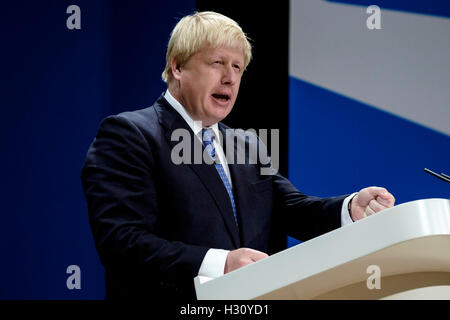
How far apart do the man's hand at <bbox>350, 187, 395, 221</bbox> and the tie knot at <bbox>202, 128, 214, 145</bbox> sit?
44 cm

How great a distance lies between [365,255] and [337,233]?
53 millimetres

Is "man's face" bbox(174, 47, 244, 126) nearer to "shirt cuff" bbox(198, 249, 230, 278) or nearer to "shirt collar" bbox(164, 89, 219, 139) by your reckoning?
"shirt collar" bbox(164, 89, 219, 139)

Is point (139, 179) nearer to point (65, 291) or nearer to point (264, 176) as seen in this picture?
point (264, 176)

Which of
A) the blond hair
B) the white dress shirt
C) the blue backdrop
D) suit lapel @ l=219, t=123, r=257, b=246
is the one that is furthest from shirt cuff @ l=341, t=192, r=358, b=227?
the blue backdrop

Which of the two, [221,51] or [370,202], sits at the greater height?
[221,51]

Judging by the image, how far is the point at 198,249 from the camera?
1205 mm

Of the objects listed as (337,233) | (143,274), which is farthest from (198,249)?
(337,233)

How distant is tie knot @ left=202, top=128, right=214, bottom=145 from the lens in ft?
5.33

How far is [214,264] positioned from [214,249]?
3 cm

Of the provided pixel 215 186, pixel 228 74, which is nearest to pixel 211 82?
pixel 228 74

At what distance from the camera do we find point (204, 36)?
162 centimetres

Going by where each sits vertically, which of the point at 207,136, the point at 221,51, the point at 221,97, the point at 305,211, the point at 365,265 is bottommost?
the point at 305,211

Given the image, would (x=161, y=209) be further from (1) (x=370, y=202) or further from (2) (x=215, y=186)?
(1) (x=370, y=202)
